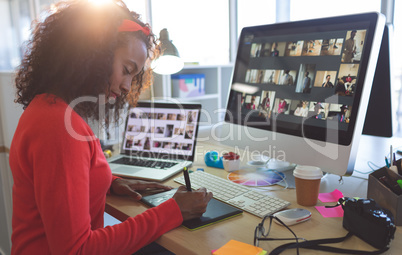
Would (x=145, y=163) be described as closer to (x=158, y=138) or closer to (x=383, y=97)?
(x=158, y=138)

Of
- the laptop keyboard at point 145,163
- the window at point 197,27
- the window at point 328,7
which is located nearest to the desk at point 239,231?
the laptop keyboard at point 145,163

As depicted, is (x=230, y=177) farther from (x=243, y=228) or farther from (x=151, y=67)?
(x=151, y=67)

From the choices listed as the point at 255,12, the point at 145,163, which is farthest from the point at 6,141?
the point at 255,12

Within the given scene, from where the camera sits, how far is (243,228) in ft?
2.46

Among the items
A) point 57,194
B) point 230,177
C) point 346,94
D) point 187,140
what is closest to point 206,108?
point 187,140

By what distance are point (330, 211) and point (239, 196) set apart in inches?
9.5

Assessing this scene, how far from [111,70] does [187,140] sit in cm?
54

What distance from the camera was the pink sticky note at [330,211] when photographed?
812mm

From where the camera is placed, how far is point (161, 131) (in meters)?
1.33

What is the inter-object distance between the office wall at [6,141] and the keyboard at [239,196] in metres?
1.10

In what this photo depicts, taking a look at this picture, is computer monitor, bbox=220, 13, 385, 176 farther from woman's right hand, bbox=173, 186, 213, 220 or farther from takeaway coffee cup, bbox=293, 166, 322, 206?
woman's right hand, bbox=173, 186, 213, 220

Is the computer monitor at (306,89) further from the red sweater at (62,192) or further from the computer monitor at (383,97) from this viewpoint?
the red sweater at (62,192)

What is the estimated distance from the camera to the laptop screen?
1.28 meters

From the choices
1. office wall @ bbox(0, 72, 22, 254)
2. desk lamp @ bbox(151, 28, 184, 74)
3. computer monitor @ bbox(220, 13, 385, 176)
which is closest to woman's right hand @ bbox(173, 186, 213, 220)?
computer monitor @ bbox(220, 13, 385, 176)
